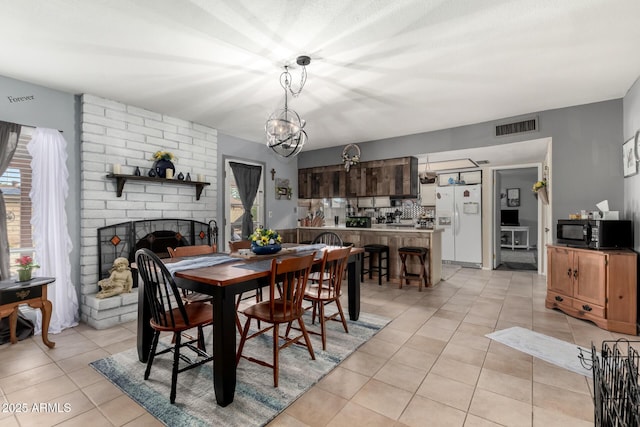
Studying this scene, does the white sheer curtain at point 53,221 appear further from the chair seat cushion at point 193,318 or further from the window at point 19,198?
the chair seat cushion at point 193,318

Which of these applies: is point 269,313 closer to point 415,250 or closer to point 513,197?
point 415,250

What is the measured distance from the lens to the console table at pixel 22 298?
2504 mm

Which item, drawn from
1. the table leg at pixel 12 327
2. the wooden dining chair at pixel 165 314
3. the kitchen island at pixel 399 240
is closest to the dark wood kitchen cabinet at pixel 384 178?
the kitchen island at pixel 399 240

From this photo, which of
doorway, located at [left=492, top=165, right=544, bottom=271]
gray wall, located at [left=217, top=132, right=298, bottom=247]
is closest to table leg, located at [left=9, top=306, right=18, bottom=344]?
gray wall, located at [left=217, top=132, right=298, bottom=247]

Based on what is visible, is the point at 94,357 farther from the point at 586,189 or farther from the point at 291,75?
the point at 586,189

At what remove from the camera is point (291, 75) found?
118 inches

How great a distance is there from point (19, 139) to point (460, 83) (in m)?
4.61

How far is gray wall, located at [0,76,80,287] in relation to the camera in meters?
3.01

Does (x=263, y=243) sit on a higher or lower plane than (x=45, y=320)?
higher

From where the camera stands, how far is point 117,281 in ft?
11.3

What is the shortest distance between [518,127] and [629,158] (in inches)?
48.9

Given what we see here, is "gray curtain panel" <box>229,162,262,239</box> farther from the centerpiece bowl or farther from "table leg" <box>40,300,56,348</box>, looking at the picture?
"table leg" <box>40,300,56,348</box>

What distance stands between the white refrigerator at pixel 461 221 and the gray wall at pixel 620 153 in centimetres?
290

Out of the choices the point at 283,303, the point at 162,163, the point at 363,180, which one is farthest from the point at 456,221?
the point at 162,163
